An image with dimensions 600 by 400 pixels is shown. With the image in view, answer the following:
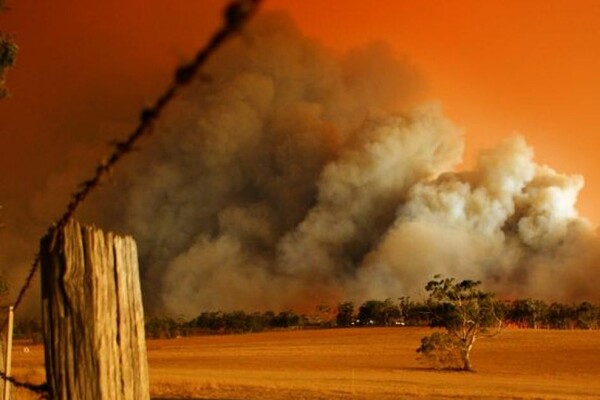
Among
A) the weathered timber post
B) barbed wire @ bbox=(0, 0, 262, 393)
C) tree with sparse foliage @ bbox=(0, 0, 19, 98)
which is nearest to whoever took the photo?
barbed wire @ bbox=(0, 0, 262, 393)

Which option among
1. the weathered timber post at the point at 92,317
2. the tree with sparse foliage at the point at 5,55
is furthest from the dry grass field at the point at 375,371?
the weathered timber post at the point at 92,317

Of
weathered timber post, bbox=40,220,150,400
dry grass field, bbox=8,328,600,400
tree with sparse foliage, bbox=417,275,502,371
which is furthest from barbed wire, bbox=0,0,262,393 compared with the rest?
tree with sparse foliage, bbox=417,275,502,371

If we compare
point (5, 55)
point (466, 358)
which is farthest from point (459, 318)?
point (5, 55)

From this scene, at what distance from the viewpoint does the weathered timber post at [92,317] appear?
2381 millimetres

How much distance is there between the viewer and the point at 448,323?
2082 inches

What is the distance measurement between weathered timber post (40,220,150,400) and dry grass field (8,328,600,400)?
27.3 ft

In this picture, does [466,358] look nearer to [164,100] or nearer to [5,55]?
[5,55]

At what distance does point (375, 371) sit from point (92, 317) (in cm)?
4842

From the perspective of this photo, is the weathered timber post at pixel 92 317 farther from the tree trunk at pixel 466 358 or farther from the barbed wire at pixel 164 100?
the tree trunk at pixel 466 358

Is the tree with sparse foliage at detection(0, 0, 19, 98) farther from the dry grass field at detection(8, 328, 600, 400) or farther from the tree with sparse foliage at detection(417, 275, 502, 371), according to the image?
the tree with sparse foliage at detection(417, 275, 502, 371)

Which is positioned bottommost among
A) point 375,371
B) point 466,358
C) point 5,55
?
point 375,371

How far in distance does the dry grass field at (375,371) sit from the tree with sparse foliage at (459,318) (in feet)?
5.85

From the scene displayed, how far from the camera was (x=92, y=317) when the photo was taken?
2385mm

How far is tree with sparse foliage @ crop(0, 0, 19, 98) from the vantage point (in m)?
11.0
